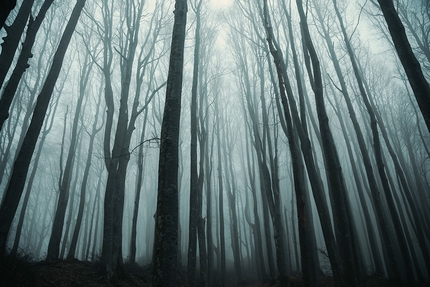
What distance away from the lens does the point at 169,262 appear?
6.98 ft

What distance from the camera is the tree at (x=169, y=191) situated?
2.11 metres

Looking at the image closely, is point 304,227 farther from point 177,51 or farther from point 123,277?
point 123,277

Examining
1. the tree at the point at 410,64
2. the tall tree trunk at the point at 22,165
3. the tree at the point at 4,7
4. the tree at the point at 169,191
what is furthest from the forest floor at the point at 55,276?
the tree at the point at 410,64

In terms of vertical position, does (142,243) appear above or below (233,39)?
below

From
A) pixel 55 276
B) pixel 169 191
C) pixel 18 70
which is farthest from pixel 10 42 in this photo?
pixel 55 276

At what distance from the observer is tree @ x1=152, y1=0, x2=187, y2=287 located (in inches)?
83.0

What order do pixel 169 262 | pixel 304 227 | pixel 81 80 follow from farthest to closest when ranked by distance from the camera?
pixel 81 80 → pixel 304 227 → pixel 169 262

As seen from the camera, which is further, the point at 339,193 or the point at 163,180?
the point at 339,193

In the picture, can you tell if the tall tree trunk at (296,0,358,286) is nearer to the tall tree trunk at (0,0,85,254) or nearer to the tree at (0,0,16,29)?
the tree at (0,0,16,29)

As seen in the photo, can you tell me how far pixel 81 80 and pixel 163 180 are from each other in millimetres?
11077

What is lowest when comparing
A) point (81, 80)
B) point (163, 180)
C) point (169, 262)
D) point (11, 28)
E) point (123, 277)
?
point (123, 277)

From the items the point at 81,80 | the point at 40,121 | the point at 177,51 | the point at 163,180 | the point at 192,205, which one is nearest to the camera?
the point at 163,180

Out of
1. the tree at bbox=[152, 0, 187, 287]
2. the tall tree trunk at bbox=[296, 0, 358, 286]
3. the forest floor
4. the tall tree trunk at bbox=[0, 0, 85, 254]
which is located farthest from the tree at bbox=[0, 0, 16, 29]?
the tall tree trunk at bbox=[296, 0, 358, 286]

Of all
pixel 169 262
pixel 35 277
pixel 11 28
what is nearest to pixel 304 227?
pixel 169 262
